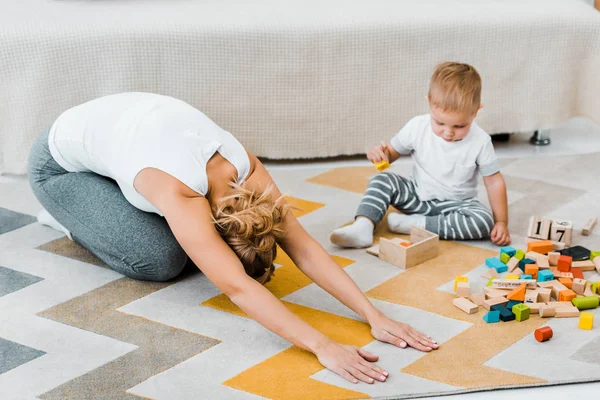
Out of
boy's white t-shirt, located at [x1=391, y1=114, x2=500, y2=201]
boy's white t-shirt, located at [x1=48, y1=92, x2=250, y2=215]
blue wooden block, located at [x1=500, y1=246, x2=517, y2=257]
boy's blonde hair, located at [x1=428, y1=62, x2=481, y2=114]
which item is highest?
boy's blonde hair, located at [x1=428, y1=62, x2=481, y2=114]

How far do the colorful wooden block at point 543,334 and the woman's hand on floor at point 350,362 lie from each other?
1.15ft

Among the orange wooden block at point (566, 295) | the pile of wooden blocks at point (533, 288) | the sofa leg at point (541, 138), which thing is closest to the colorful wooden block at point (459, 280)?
the pile of wooden blocks at point (533, 288)

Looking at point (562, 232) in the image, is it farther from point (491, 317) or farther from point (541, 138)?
point (541, 138)

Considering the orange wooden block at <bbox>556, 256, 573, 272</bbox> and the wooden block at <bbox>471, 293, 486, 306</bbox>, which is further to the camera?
the orange wooden block at <bbox>556, 256, 573, 272</bbox>

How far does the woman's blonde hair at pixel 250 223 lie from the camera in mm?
1671

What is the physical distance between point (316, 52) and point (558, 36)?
0.88 meters

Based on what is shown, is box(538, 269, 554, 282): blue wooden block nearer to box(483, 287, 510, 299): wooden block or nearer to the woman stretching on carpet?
box(483, 287, 510, 299): wooden block

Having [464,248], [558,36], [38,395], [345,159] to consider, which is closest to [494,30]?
[558,36]

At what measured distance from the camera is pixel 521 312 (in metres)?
1.83

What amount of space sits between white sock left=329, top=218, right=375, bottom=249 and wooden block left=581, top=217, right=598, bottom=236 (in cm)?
59

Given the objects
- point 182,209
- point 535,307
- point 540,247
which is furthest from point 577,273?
point 182,209

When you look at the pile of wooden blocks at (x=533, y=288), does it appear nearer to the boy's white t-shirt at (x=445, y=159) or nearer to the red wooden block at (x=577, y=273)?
the red wooden block at (x=577, y=273)

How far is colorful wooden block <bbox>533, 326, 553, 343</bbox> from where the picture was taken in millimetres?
1730

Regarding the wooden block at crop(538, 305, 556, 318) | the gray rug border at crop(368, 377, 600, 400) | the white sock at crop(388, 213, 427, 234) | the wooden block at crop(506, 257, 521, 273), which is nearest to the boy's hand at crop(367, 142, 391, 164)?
the white sock at crop(388, 213, 427, 234)
